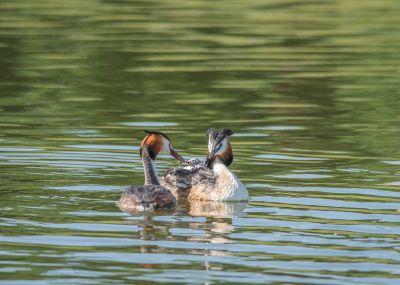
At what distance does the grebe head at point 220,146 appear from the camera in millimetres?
16625

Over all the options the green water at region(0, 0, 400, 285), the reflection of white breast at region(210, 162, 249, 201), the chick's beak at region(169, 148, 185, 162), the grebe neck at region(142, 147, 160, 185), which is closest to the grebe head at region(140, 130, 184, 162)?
the chick's beak at region(169, 148, 185, 162)

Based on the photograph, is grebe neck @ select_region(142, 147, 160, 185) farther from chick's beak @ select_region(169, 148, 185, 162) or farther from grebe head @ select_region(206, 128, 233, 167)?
grebe head @ select_region(206, 128, 233, 167)

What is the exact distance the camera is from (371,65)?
2855 centimetres

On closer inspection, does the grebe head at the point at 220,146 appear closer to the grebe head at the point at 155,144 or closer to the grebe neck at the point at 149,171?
the grebe head at the point at 155,144

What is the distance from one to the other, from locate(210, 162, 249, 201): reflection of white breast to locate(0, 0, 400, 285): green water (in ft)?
0.64

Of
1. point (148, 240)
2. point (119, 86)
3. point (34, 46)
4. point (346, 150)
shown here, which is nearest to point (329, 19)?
point (34, 46)

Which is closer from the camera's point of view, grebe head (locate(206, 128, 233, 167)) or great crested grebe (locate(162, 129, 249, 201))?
great crested grebe (locate(162, 129, 249, 201))

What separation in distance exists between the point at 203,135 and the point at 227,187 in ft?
13.5

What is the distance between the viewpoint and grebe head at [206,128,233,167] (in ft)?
54.5

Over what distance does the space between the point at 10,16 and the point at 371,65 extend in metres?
12.3

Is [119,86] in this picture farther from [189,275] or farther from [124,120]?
[189,275]

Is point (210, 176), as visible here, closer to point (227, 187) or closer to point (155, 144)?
point (227, 187)

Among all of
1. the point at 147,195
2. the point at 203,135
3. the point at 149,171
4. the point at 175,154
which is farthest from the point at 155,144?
the point at 203,135

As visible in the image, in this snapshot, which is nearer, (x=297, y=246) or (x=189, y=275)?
(x=189, y=275)
